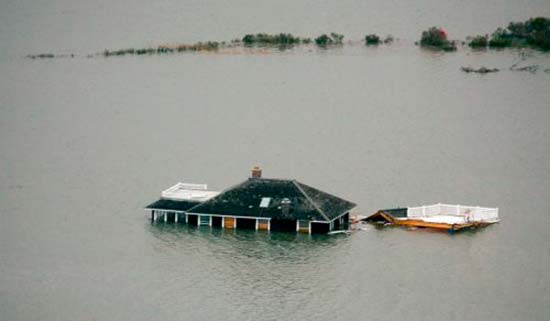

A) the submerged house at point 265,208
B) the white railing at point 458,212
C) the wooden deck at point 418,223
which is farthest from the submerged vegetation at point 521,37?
the submerged house at point 265,208

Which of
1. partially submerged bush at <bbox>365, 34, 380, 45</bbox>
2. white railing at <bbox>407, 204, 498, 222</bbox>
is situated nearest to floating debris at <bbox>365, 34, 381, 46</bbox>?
partially submerged bush at <bbox>365, 34, 380, 45</bbox>

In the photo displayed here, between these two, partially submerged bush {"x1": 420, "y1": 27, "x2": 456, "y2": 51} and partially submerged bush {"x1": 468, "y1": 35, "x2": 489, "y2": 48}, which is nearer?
partially submerged bush {"x1": 468, "y1": 35, "x2": 489, "y2": 48}

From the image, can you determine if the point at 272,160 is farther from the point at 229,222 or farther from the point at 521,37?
the point at 521,37

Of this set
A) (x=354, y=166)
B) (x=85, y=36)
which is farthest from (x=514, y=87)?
(x=85, y=36)

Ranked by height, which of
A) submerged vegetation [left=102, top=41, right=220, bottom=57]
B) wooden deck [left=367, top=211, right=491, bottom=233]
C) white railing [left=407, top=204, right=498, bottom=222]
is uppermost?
submerged vegetation [left=102, top=41, right=220, bottom=57]

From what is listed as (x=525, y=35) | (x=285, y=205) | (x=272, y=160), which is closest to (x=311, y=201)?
(x=285, y=205)

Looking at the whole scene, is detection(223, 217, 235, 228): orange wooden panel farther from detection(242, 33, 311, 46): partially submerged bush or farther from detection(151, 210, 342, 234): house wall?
detection(242, 33, 311, 46): partially submerged bush

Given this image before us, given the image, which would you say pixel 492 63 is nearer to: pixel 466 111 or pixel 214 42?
pixel 466 111
